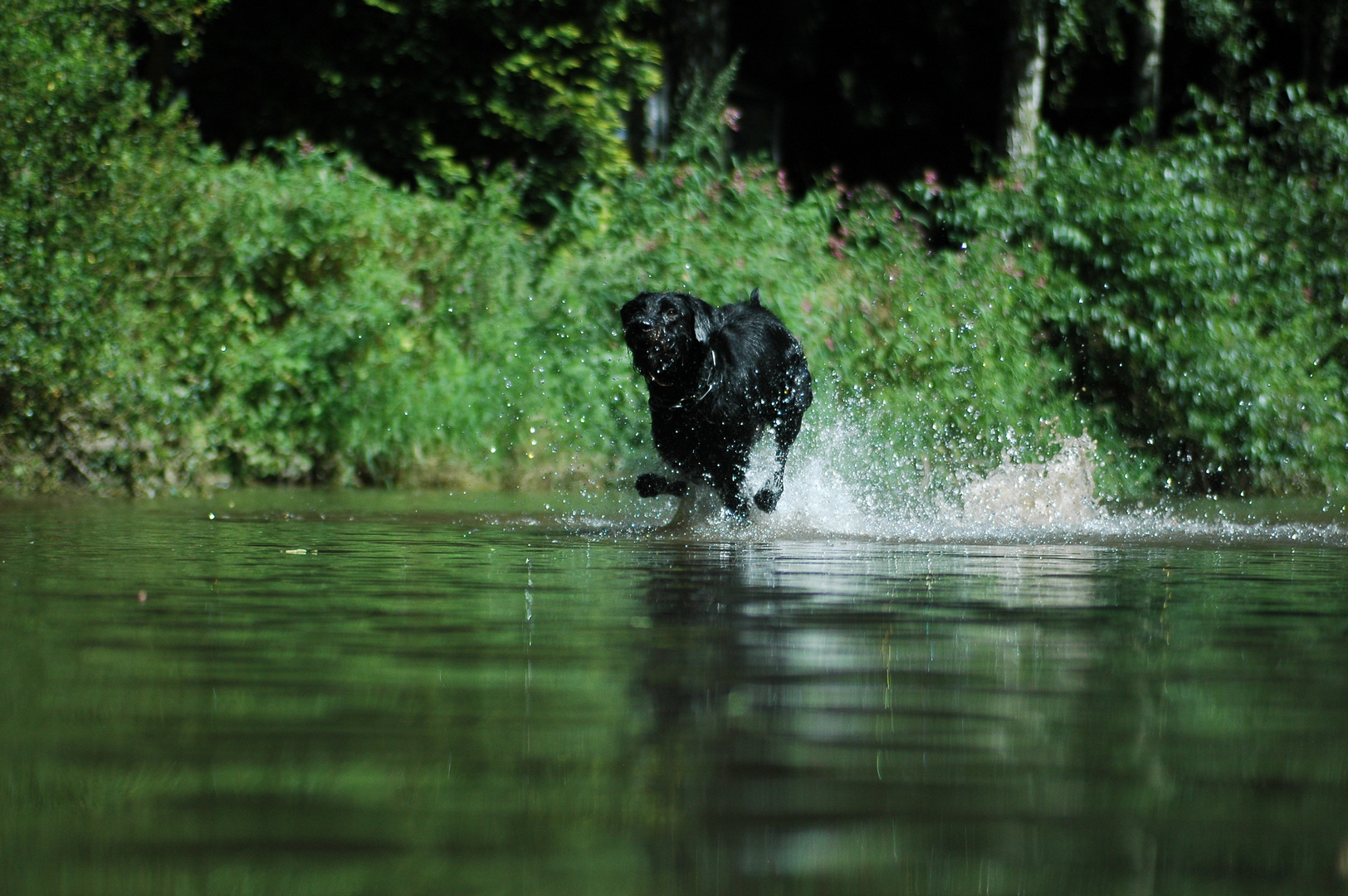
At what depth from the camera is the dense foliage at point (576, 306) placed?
425 inches

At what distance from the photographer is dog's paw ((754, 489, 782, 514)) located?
352 inches

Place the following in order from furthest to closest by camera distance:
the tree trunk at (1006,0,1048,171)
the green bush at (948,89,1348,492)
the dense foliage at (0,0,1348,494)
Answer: the tree trunk at (1006,0,1048,171), the green bush at (948,89,1348,492), the dense foliage at (0,0,1348,494)

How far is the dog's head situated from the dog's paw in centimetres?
87

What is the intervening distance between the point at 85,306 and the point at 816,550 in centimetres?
590

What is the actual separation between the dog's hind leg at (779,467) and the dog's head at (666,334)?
89 cm

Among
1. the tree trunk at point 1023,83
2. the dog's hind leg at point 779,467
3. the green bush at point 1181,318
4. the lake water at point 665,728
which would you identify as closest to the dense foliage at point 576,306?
the green bush at point 1181,318

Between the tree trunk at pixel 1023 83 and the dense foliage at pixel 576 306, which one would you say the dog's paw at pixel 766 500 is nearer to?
the dense foliage at pixel 576 306

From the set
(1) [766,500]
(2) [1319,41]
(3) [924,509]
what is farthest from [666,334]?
(2) [1319,41]

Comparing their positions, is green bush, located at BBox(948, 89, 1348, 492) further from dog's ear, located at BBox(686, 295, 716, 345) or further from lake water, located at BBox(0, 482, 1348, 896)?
lake water, located at BBox(0, 482, 1348, 896)

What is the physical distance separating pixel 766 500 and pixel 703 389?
79cm

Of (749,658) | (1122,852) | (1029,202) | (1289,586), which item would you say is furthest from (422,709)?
(1029,202)

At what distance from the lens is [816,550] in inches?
273

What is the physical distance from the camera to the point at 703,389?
8555 mm

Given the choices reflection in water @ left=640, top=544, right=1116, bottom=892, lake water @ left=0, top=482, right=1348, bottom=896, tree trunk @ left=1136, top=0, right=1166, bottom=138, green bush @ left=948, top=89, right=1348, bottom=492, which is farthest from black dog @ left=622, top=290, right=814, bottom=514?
tree trunk @ left=1136, top=0, right=1166, bottom=138
